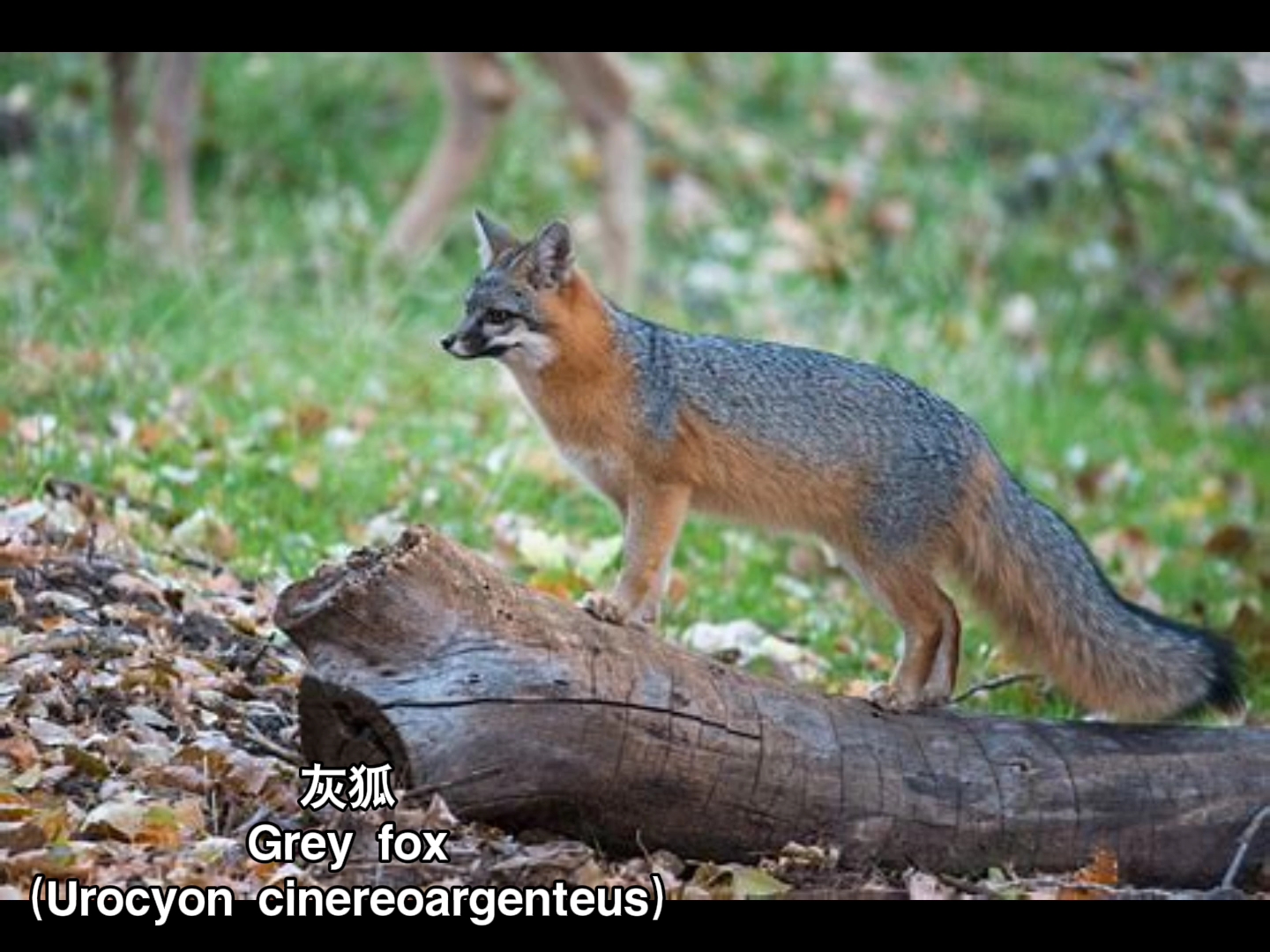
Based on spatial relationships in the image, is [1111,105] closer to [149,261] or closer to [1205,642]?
[149,261]

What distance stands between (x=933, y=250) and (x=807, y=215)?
0.79 meters

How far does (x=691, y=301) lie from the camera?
10.8m

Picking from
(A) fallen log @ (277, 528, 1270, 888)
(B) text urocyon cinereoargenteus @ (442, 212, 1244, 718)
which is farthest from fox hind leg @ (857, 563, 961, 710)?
(A) fallen log @ (277, 528, 1270, 888)

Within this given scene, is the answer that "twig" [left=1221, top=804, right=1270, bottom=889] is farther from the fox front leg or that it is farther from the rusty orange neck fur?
the rusty orange neck fur

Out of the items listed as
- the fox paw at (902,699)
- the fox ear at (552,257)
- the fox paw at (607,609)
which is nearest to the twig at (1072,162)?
the fox ear at (552,257)

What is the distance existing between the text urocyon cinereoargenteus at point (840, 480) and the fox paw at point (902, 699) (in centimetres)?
1

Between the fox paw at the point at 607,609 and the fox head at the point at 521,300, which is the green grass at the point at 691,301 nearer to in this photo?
the fox head at the point at 521,300

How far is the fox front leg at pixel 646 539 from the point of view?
5.60 m

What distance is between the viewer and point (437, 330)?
9.47 metres

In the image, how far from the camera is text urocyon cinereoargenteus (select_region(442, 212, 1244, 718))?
5.50 metres

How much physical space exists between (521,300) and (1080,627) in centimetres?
149

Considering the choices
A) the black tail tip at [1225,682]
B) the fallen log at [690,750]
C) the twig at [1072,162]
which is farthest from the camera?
the twig at [1072,162]

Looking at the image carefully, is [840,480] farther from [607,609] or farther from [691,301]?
[691,301]

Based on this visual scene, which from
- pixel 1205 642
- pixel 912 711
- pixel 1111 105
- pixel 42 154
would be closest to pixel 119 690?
pixel 912 711
